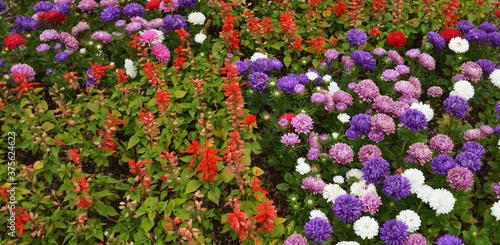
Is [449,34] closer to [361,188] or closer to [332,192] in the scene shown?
[361,188]

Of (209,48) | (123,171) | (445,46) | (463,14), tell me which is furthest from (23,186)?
(463,14)

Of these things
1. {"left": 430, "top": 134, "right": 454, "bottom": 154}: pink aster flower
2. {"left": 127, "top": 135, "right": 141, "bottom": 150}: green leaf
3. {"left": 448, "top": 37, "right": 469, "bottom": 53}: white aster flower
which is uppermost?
{"left": 448, "top": 37, "right": 469, "bottom": 53}: white aster flower

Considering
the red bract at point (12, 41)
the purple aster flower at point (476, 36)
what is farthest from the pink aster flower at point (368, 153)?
the red bract at point (12, 41)

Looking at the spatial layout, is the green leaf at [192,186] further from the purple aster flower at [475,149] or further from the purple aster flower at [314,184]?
the purple aster flower at [475,149]

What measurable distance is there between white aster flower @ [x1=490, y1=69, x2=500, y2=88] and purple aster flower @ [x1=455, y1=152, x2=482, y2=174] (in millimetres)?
1418

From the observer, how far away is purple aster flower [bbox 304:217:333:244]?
2.84 meters

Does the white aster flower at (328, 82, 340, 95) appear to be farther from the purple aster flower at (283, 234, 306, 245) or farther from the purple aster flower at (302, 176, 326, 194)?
the purple aster flower at (283, 234, 306, 245)

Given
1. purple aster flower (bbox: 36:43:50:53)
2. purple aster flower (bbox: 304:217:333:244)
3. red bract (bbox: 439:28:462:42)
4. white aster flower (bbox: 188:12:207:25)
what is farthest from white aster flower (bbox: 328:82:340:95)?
purple aster flower (bbox: 36:43:50:53)

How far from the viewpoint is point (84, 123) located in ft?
13.5

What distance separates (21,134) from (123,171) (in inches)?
47.1

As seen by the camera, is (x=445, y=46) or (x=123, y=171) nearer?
(x=123, y=171)

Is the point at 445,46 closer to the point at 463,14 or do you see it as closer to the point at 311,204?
the point at 463,14

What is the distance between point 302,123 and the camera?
3561 millimetres

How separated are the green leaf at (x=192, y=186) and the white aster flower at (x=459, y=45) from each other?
143 inches
